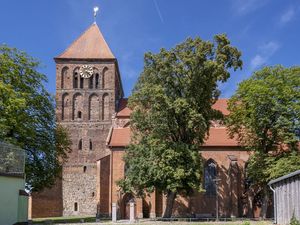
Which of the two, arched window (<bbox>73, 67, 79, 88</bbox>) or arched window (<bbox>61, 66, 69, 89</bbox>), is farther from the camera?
arched window (<bbox>73, 67, 79, 88</bbox>)

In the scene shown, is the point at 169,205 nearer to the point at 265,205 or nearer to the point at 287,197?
the point at 265,205

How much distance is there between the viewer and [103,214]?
137 ft

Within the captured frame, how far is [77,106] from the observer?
4994cm

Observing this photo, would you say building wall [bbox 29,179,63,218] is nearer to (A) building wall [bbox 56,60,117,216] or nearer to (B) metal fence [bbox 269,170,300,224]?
(A) building wall [bbox 56,60,117,216]

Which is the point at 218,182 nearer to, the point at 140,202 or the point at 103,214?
the point at 140,202

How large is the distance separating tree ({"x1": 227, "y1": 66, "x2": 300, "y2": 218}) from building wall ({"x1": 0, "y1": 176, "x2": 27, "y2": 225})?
19939 millimetres

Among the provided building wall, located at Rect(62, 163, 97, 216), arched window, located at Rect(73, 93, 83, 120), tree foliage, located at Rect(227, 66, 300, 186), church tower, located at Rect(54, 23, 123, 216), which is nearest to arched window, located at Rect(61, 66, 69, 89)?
church tower, located at Rect(54, 23, 123, 216)

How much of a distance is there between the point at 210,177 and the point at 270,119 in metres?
9.87

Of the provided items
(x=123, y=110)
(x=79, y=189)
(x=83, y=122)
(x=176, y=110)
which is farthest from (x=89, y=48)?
(x=176, y=110)

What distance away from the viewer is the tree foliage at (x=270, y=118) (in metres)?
35.7

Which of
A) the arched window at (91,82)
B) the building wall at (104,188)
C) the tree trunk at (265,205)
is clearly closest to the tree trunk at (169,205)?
the tree trunk at (265,205)

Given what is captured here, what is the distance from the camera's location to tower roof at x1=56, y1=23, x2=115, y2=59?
51062 mm

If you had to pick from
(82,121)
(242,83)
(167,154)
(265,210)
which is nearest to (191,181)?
(167,154)

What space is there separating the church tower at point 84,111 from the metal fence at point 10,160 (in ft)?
87.2
